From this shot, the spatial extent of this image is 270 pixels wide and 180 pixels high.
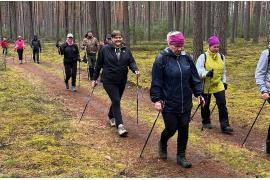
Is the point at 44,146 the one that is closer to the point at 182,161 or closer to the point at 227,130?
the point at 182,161

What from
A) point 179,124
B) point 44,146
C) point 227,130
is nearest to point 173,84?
point 179,124

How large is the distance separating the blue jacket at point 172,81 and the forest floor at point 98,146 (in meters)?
1.09

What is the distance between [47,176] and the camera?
6.43 meters

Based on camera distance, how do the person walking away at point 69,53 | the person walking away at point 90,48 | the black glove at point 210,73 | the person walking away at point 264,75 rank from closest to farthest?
the person walking away at point 264,75
the black glove at point 210,73
the person walking away at point 69,53
the person walking away at point 90,48

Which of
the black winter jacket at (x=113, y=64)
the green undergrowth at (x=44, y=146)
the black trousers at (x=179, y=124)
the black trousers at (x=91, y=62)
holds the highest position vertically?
the black winter jacket at (x=113, y=64)

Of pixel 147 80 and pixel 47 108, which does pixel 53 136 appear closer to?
pixel 47 108

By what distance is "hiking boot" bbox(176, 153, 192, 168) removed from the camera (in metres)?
7.05

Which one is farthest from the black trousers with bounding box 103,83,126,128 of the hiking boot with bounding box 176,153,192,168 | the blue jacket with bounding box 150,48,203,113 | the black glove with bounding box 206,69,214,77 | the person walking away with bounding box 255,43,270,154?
the person walking away with bounding box 255,43,270,154

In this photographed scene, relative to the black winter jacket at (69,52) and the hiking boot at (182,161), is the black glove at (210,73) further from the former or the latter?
the black winter jacket at (69,52)

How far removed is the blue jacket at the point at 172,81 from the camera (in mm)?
6859

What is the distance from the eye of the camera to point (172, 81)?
6.88 m

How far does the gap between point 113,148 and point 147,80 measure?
33.0ft

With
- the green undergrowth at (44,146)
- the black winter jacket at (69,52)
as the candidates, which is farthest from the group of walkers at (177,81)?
the black winter jacket at (69,52)

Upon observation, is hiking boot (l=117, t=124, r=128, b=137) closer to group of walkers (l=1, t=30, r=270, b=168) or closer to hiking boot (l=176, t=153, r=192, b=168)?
group of walkers (l=1, t=30, r=270, b=168)
